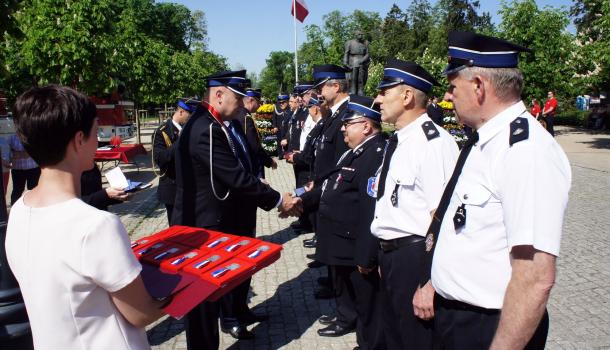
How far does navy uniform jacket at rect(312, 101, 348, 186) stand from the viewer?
540cm

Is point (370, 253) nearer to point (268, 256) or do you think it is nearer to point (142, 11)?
point (268, 256)

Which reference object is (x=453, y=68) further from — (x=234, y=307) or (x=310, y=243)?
(x=310, y=243)

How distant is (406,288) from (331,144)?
108 inches

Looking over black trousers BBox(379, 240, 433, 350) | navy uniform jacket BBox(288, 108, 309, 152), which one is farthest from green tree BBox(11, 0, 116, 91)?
black trousers BBox(379, 240, 433, 350)

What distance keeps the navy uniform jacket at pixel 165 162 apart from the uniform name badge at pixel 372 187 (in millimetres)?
2682

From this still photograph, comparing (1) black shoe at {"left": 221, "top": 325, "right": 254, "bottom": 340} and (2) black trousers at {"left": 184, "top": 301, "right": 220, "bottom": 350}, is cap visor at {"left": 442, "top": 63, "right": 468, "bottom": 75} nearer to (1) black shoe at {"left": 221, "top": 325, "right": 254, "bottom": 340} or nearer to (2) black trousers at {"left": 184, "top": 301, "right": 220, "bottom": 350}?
(2) black trousers at {"left": 184, "top": 301, "right": 220, "bottom": 350}

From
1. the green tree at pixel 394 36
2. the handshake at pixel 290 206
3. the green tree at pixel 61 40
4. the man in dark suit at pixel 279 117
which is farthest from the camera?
the green tree at pixel 394 36

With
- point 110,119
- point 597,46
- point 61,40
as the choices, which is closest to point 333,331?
point 61,40

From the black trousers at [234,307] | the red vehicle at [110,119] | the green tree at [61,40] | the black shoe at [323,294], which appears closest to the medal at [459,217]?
the black trousers at [234,307]

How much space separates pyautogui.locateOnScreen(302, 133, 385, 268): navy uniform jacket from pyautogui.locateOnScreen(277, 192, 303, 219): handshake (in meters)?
0.24

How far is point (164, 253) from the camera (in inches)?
102

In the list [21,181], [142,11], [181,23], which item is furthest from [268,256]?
[181,23]

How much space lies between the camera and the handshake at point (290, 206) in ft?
14.2

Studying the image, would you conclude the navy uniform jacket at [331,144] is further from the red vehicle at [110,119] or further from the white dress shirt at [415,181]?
the red vehicle at [110,119]
